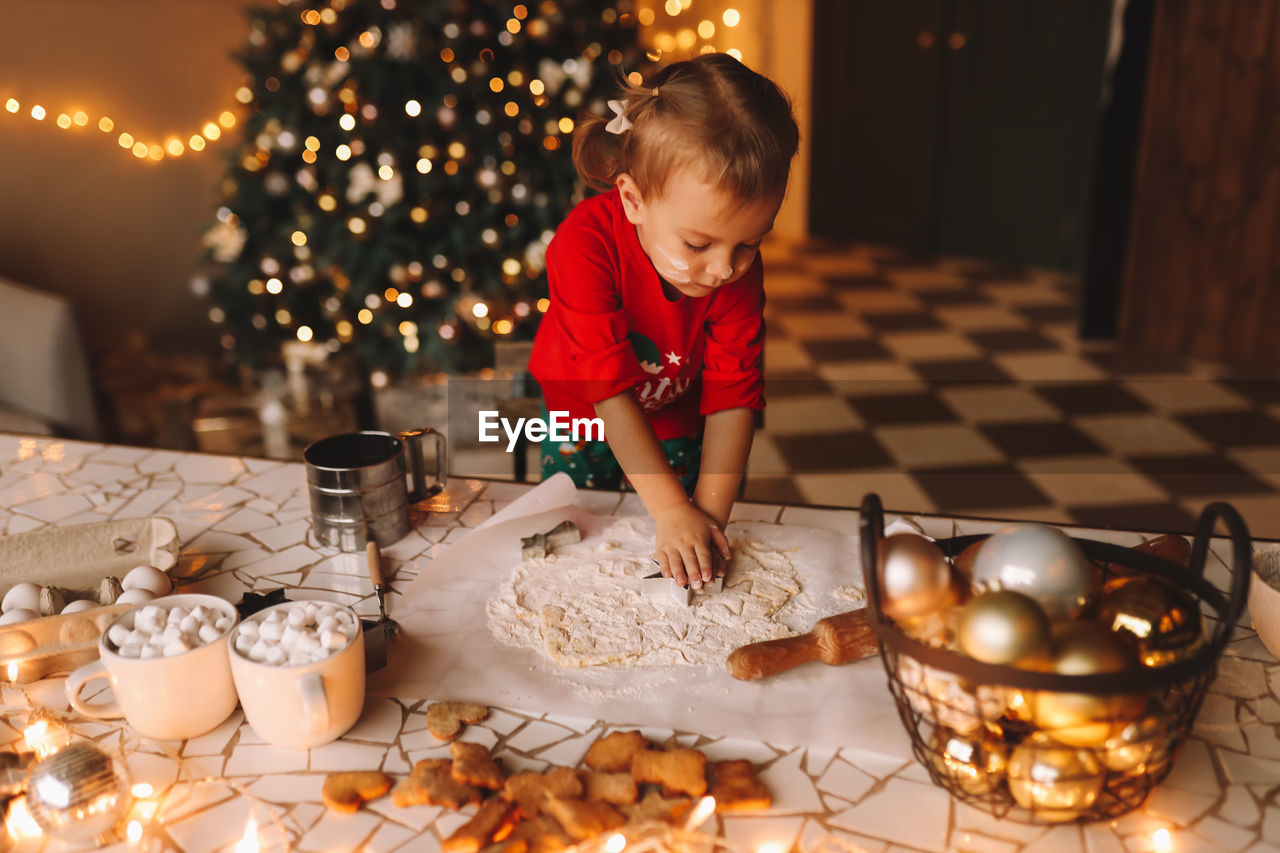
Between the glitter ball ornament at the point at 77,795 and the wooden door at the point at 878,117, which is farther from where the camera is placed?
the wooden door at the point at 878,117

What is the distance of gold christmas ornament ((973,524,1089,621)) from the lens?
0.70 metres

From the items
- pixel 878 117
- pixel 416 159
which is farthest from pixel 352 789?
pixel 878 117

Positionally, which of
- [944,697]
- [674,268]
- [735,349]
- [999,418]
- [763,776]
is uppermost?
[674,268]

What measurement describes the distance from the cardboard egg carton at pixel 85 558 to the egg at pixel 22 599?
0.15ft

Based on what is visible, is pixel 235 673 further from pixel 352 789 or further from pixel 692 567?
pixel 692 567

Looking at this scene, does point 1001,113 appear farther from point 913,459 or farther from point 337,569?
point 337,569

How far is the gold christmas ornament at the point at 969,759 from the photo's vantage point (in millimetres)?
693

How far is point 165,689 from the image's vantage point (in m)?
0.80

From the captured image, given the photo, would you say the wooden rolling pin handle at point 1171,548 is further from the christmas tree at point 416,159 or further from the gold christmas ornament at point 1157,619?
the christmas tree at point 416,159

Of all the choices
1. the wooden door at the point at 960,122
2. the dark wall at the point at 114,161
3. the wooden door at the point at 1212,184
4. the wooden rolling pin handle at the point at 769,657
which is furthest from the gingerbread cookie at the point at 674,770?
the wooden door at the point at 960,122

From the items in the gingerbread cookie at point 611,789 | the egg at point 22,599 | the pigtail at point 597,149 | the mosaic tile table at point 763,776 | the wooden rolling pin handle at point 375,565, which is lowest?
the mosaic tile table at point 763,776

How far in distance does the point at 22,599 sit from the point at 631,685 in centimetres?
58

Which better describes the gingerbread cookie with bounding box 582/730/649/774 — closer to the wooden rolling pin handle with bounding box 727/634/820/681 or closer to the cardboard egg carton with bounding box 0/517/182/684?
the wooden rolling pin handle with bounding box 727/634/820/681

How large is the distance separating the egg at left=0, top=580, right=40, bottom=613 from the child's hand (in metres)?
0.60
